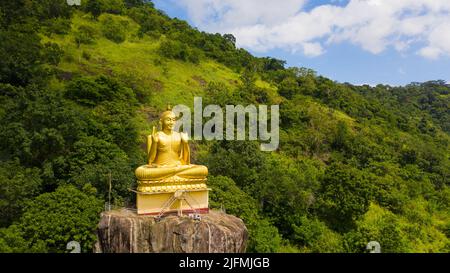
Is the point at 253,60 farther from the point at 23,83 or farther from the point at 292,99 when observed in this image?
the point at 23,83

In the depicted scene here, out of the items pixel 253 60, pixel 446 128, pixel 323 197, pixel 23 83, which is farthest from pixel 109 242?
pixel 446 128

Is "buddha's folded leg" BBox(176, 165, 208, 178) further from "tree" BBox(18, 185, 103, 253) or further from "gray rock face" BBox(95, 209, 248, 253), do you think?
"tree" BBox(18, 185, 103, 253)

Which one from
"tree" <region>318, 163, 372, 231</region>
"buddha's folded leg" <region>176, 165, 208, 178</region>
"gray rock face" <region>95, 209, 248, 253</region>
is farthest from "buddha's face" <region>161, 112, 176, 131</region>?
"tree" <region>318, 163, 372, 231</region>

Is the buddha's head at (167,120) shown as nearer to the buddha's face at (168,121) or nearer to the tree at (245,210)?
the buddha's face at (168,121)

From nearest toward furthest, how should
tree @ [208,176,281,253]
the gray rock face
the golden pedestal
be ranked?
the gray rock face < the golden pedestal < tree @ [208,176,281,253]

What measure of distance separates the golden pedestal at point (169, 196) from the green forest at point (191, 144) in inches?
107

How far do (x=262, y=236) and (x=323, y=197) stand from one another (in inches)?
230

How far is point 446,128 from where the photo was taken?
2285 inches

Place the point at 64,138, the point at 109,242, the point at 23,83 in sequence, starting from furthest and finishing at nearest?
the point at 23,83 → the point at 64,138 → the point at 109,242

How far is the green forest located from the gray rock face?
2.51 m

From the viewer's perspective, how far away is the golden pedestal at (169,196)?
11648mm

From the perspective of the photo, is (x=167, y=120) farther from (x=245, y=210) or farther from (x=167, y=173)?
(x=245, y=210)

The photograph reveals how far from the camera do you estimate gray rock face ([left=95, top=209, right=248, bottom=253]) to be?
1057 centimetres

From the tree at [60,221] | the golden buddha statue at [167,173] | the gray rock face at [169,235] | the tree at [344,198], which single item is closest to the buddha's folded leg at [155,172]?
the golden buddha statue at [167,173]
